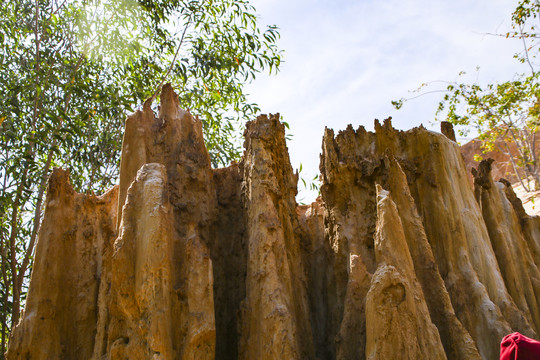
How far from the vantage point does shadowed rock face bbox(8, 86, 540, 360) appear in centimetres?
531

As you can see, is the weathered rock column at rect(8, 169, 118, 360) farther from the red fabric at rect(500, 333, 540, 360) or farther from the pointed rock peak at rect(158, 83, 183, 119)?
the red fabric at rect(500, 333, 540, 360)

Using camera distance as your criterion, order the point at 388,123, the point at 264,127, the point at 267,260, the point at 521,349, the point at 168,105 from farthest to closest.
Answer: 1. the point at 388,123
2. the point at 168,105
3. the point at 264,127
4. the point at 267,260
5. the point at 521,349

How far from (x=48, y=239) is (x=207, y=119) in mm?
7065

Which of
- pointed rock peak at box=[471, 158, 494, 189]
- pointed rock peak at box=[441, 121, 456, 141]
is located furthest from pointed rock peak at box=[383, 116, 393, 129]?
pointed rock peak at box=[471, 158, 494, 189]

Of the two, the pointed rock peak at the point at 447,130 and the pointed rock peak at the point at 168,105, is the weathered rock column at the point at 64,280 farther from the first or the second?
the pointed rock peak at the point at 447,130

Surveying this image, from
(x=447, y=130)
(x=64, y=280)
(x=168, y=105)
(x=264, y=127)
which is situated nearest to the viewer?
(x=64, y=280)

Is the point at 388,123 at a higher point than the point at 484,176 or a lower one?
higher

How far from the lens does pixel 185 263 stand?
5625mm

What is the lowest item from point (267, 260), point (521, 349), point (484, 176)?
point (521, 349)

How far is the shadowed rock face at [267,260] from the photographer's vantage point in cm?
531

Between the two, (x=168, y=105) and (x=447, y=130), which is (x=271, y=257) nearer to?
(x=168, y=105)

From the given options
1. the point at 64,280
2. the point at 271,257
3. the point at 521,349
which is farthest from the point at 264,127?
the point at 521,349

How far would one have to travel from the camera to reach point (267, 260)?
19.5ft

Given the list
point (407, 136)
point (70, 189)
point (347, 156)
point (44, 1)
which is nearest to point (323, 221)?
point (347, 156)
